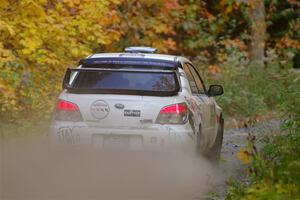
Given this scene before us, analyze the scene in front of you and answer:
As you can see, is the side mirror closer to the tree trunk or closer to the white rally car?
the white rally car

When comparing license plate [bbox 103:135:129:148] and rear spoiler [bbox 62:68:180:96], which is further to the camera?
rear spoiler [bbox 62:68:180:96]

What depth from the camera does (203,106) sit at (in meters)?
11.3

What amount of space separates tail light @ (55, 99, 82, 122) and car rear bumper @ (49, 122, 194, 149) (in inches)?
4.1

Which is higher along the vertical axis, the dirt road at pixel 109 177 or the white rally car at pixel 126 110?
the white rally car at pixel 126 110

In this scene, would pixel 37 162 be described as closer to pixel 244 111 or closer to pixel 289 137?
pixel 289 137

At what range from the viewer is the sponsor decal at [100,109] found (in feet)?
32.2

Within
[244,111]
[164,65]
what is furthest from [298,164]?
[244,111]

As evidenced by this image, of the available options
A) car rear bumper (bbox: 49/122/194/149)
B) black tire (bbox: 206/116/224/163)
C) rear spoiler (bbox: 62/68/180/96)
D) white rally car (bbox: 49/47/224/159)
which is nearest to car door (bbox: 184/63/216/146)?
black tire (bbox: 206/116/224/163)

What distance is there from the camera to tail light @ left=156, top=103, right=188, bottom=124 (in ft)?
32.4

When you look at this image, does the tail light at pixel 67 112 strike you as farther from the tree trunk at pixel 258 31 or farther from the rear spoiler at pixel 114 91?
the tree trunk at pixel 258 31

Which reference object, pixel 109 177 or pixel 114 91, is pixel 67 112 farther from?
pixel 109 177

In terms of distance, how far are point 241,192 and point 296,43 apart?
61.4 ft

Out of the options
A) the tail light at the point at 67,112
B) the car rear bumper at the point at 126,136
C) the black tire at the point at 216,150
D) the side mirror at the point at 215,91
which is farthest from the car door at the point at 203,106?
the tail light at the point at 67,112

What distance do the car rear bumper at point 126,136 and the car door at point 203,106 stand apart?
32.0 inches
